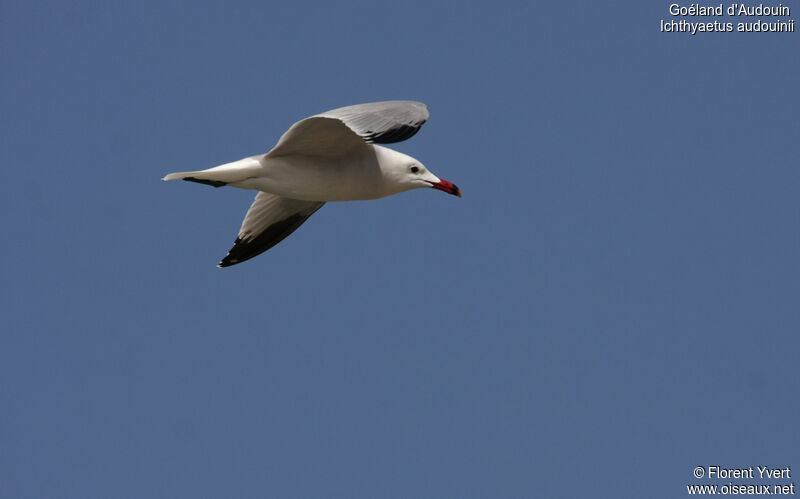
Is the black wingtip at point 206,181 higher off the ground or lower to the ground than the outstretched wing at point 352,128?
lower

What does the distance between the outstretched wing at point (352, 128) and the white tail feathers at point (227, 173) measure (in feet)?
0.54

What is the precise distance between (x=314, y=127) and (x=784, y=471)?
14.9ft

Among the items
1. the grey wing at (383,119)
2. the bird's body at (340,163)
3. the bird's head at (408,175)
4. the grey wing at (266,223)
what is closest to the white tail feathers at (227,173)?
the bird's body at (340,163)

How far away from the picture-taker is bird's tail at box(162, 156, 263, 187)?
8180mm

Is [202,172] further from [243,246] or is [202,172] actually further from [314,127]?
[243,246]

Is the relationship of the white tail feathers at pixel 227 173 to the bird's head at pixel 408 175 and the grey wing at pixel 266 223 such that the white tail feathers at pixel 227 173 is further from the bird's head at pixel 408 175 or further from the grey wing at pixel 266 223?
the grey wing at pixel 266 223

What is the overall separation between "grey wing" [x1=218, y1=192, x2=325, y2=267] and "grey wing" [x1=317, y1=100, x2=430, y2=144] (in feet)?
5.63

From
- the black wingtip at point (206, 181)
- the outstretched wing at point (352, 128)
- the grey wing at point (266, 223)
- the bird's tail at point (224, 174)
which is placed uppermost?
the outstretched wing at point (352, 128)

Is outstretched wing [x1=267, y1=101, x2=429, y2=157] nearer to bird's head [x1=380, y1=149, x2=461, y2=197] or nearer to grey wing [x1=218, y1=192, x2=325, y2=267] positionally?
bird's head [x1=380, y1=149, x2=461, y2=197]

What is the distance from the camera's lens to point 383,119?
7898 mm

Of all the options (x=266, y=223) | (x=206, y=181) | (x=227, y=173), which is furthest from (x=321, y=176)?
(x=266, y=223)

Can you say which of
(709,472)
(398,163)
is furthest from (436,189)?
(709,472)

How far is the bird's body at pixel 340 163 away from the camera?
25.8 ft

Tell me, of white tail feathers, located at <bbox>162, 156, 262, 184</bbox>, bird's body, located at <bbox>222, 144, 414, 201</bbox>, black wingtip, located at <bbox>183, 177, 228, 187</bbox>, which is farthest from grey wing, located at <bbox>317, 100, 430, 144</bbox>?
black wingtip, located at <bbox>183, 177, 228, 187</bbox>
